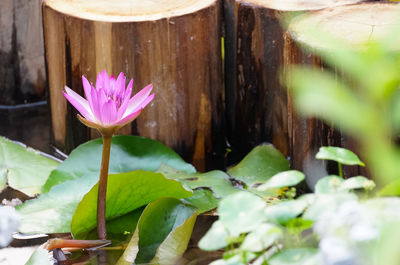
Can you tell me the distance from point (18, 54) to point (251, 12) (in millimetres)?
1012

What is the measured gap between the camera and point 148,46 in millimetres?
2078

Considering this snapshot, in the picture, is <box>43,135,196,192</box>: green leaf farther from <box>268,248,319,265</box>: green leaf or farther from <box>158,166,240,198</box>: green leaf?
<box>268,248,319,265</box>: green leaf

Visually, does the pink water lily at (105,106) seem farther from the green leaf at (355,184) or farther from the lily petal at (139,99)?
the green leaf at (355,184)

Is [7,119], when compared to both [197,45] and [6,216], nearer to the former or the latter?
[197,45]

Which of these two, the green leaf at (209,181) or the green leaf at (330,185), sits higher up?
the green leaf at (330,185)

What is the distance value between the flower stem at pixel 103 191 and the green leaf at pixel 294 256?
711 millimetres

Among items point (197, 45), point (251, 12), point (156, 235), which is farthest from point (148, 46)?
point (156, 235)

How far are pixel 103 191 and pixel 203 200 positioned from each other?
13.0 inches

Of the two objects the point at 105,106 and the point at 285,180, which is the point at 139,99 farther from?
the point at 285,180

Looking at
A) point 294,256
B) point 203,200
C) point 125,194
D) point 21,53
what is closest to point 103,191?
point 125,194

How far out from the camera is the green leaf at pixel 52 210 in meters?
1.75

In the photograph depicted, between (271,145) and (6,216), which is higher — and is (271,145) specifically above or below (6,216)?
below

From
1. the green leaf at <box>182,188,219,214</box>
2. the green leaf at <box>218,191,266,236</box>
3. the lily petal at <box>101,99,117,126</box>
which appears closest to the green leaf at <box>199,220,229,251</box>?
the green leaf at <box>218,191,266,236</box>

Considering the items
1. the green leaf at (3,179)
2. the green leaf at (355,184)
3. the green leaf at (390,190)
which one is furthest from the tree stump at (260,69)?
the green leaf at (390,190)
